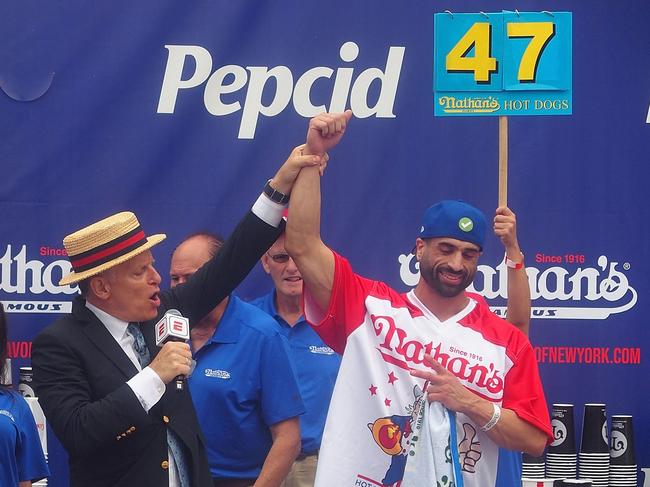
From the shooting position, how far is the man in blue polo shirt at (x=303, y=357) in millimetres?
4645

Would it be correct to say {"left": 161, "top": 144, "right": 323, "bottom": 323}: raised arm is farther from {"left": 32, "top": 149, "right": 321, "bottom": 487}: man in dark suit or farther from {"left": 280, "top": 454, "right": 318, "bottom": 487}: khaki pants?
{"left": 280, "top": 454, "right": 318, "bottom": 487}: khaki pants

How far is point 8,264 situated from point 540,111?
234 cm

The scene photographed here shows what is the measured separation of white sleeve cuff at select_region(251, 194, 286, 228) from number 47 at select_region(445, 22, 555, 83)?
0.93 meters

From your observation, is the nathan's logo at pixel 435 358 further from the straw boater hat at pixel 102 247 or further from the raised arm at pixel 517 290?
the raised arm at pixel 517 290

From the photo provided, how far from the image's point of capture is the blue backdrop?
4.94 metres

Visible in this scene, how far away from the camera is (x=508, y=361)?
135 inches

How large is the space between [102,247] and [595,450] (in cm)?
254

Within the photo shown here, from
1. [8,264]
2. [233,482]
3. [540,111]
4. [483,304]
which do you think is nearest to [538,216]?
[540,111]

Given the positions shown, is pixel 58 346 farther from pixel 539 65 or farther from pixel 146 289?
pixel 539 65

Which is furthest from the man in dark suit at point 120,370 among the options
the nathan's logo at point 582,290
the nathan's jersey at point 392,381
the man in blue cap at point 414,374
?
the nathan's logo at point 582,290

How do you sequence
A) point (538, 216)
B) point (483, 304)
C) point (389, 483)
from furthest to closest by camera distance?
1. point (538, 216)
2. point (483, 304)
3. point (389, 483)

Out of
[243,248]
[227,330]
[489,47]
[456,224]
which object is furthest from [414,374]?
[489,47]

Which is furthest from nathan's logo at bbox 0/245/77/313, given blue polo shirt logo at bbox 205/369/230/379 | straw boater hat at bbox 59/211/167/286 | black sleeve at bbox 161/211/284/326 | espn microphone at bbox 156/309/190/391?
espn microphone at bbox 156/309/190/391

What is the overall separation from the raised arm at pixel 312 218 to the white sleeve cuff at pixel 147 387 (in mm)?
592
